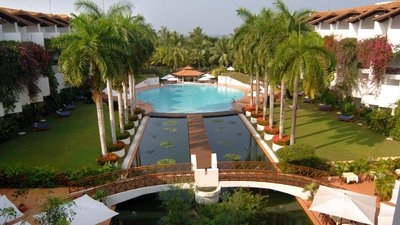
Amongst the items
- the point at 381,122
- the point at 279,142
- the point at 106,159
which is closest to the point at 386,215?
the point at 279,142

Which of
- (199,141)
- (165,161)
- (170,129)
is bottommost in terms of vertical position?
(165,161)

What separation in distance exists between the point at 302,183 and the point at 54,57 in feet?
111

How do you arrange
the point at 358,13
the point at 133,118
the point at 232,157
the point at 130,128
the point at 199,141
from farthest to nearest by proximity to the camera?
the point at 358,13 → the point at 133,118 → the point at 130,128 → the point at 199,141 → the point at 232,157

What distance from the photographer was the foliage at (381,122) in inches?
1099

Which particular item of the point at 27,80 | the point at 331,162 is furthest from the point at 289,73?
the point at 27,80

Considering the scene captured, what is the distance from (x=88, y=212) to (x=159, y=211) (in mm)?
4959

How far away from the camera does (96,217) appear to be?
47.1ft

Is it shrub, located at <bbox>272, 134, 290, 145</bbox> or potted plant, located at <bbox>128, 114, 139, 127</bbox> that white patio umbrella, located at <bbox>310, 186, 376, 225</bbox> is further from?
potted plant, located at <bbox>128, 114, 139, 127</bbox>

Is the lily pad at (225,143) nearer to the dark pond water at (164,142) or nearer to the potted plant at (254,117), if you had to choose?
the dark pond water at (164,142)

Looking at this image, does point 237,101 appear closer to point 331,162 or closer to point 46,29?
point 331,162

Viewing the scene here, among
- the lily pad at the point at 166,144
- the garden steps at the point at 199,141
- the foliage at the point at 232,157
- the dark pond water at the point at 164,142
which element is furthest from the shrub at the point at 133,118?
the foliage at the point at 232,157

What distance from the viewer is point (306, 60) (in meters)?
20.7

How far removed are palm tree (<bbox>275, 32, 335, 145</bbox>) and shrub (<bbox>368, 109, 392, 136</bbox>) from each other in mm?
9903

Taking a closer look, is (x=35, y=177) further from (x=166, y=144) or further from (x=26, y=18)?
(x=26, y=18)
